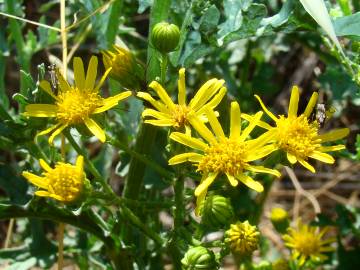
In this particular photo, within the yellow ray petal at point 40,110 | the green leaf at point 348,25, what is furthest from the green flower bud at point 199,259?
the green leaf at point 348,25

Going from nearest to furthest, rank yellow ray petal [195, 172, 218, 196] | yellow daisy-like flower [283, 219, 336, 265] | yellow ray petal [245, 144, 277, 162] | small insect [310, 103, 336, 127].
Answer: yellow ray petal [195, 172, 218, 196], yellow ray petal [245, 144, 277, 162], small insect [310, 103, 336, 127], yellow daisy-like flower [283, 219, 336, 265]

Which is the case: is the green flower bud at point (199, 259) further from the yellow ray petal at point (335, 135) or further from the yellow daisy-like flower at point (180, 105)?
the yellow ray petal at point (335, 135)

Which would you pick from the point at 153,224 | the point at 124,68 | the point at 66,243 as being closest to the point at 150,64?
the point at 124,68

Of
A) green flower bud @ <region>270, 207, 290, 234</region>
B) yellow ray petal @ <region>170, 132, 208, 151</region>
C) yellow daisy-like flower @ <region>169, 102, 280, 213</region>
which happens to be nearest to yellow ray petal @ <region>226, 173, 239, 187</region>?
yellow daisy-like flower @ <region>169, 102, 280, 213</region>

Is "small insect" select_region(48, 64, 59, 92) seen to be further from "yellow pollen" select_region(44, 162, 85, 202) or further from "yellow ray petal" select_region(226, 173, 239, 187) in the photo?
"yellow ray petal" select_region(226, 173, 239, 187)

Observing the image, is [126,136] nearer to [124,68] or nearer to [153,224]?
[153,224]

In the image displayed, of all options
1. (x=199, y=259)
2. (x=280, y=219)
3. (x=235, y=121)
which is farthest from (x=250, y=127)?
(x=280, y=219)
